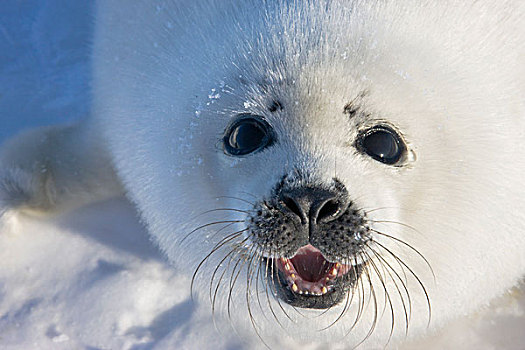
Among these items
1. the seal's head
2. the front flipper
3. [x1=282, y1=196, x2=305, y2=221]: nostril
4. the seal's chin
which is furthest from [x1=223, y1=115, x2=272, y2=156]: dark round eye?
the front flipper

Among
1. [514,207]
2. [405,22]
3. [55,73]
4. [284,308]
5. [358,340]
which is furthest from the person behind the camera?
[55,73]

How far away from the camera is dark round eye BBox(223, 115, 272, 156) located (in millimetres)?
1881

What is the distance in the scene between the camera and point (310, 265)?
78.3 inches

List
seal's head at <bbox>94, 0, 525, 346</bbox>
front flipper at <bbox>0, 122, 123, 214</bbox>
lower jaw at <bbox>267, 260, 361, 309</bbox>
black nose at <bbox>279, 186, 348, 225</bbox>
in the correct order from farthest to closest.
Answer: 1. front flipper at <bbox>0, 122, 123, 214</bbox>
2. lower jaw at <bbox>267, 260, 361, 309</bbox>
3. seal's head at <bbox>94, 0, 525, 346</bbox>
4. black nose at <bbox>279, 186, 348, 225</bbox>

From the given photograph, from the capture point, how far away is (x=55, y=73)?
339 cm

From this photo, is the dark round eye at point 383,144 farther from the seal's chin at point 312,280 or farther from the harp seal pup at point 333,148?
the seal's chin at point 312,280

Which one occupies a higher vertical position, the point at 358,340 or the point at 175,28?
the point at 175,28

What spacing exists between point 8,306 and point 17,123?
1.02m

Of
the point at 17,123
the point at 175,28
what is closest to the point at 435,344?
the point at 175,28

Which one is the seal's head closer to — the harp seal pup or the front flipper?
the harp seal pup

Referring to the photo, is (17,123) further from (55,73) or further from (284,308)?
(284,308)

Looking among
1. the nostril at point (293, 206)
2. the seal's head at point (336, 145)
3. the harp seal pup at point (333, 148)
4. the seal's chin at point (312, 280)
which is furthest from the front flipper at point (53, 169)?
the nostril at point (293, 206)

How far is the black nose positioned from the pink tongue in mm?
305

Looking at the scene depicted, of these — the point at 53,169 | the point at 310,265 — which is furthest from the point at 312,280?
the point at 53,169
